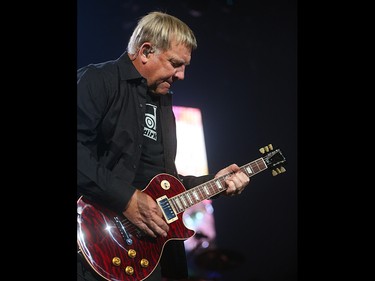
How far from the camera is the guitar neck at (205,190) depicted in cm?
170

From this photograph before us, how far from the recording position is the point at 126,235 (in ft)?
5.06

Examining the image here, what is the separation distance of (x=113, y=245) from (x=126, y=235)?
57 mm

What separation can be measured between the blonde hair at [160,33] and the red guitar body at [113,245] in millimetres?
644

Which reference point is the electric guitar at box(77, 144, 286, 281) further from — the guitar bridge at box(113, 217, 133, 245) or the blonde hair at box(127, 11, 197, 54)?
the blonde hair at box(127, 11, 197, 54)

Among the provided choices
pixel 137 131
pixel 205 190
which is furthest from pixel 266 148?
pixel 137 131

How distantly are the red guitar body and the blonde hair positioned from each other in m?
0.64

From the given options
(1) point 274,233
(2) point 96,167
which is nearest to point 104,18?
(2) point 96,167

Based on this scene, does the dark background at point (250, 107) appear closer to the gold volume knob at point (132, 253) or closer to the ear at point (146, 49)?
the ear at point (146, 49)

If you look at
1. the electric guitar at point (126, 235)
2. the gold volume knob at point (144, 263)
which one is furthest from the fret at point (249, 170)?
the gold volume knob at point (144, 263)

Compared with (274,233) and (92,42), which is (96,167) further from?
(274,233)

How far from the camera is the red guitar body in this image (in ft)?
4.83

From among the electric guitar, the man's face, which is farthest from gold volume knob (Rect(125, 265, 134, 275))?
the man's face
